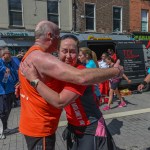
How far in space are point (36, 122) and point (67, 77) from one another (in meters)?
0.51

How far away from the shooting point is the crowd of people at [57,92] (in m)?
1.89

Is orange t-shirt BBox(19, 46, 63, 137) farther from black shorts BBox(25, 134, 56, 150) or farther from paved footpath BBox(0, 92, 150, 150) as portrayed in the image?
paved footpath BBox(0, 92, 150, 150)

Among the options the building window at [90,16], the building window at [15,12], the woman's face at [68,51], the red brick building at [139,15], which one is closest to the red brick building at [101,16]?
the building window at [90,16]

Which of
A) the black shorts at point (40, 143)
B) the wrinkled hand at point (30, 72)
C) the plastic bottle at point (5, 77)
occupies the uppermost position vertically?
the wrinkled hand at point (30, 72)

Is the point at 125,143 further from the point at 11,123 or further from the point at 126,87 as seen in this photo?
the point at 126,87

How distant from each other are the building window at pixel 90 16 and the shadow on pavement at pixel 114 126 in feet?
39.6

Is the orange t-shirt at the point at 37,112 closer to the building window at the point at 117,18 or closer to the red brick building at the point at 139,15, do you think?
the building window at the point at 117,18

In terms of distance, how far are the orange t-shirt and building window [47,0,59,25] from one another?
1475 cm

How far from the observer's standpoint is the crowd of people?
6.20 ft

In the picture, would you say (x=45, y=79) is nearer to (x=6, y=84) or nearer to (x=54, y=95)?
(x=54, y=95)

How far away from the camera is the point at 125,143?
4777 mm

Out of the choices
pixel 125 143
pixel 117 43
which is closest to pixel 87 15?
pixel 117 43

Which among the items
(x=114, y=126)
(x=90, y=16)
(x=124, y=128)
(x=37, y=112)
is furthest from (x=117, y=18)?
(x=37, y=112)

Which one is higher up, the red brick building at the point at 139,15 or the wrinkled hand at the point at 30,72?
the red brick building at the point at 139,15
